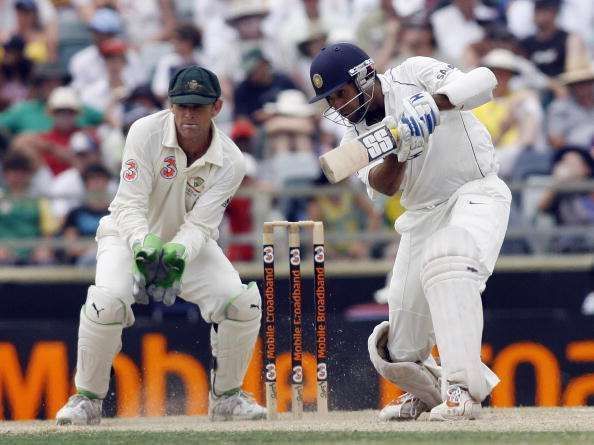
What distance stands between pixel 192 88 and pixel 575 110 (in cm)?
492

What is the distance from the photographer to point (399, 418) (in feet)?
22.9

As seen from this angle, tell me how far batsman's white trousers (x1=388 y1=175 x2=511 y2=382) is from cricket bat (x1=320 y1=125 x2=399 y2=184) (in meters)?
0.61

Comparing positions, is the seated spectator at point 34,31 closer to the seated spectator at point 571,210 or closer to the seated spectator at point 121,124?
the seated spectator at point 121,124

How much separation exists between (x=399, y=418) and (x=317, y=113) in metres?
4.59

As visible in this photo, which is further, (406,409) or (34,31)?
(34,31)

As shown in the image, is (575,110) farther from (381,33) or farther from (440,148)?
(440,148)

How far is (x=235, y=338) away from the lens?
722 cm

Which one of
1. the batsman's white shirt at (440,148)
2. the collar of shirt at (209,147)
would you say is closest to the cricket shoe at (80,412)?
the collar of shirt at (209,147)

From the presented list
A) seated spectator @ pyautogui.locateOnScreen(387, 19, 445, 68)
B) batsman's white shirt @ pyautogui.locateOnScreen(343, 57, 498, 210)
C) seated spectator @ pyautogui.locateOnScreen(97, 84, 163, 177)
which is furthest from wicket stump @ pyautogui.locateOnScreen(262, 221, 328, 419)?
seated spectator @ pyautogui.locateOnScreen(387, 19, 445, 68)

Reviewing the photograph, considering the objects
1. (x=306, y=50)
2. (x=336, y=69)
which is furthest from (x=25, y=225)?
(x=336, y=69)

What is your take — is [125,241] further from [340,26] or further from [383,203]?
[340,26]

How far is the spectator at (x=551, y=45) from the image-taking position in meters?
11.5

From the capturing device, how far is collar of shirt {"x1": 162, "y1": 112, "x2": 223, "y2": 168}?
23.1 ft

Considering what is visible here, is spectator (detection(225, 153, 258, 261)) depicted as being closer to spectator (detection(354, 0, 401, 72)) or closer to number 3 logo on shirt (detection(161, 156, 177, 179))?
spectator (detection(354, 0, 401, 72))
